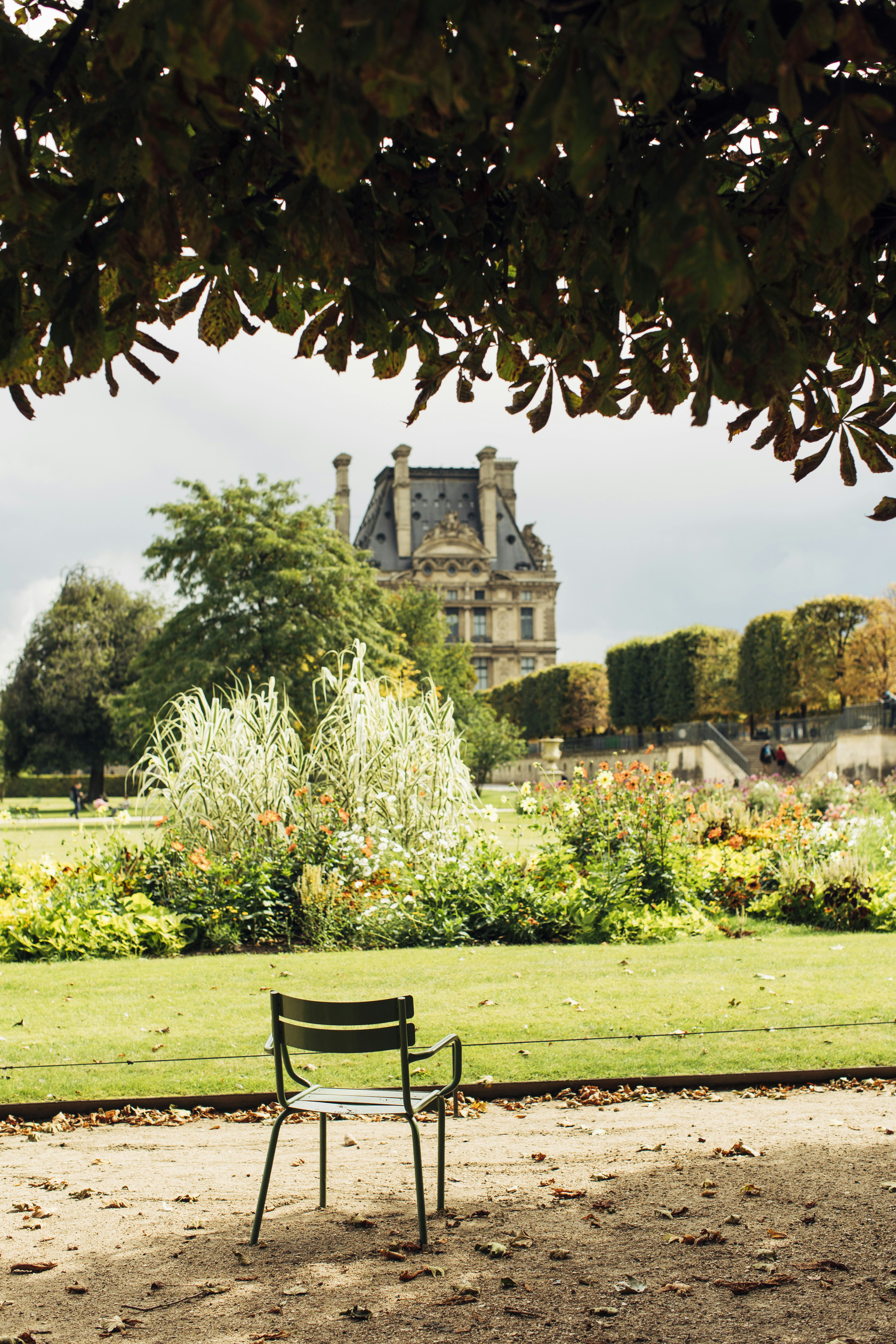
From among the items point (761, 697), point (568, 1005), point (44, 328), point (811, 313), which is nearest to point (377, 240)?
point (44, 328)

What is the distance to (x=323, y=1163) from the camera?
13.3 ft

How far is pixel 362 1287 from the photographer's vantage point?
3.33 m

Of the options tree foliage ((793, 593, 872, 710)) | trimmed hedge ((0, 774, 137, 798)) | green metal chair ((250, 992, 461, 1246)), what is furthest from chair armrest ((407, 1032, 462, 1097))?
trimmed hedge ((0, 774, 137, 798))

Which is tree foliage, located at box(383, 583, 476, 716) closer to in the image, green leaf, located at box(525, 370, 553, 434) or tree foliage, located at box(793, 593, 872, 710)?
tree foliage, located at box(793, 593, 872, 710)

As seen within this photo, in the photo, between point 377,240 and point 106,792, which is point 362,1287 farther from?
point 106,792

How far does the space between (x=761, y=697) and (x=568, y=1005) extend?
33884 millimetres

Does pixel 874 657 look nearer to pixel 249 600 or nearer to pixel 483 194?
Result: pixel 249 600

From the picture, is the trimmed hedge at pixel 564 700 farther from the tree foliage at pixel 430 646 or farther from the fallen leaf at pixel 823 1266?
the fallen leaf at pixel 823 1266

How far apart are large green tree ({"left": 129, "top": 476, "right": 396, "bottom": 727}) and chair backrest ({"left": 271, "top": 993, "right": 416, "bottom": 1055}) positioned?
2189cm

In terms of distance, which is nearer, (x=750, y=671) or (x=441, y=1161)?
(x=441, y=1161)

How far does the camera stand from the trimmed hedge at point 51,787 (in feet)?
188

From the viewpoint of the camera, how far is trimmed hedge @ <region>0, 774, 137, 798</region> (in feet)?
188

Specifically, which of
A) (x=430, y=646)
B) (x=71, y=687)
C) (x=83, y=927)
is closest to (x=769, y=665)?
(x=430, y=646)

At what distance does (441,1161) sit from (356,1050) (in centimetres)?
53
